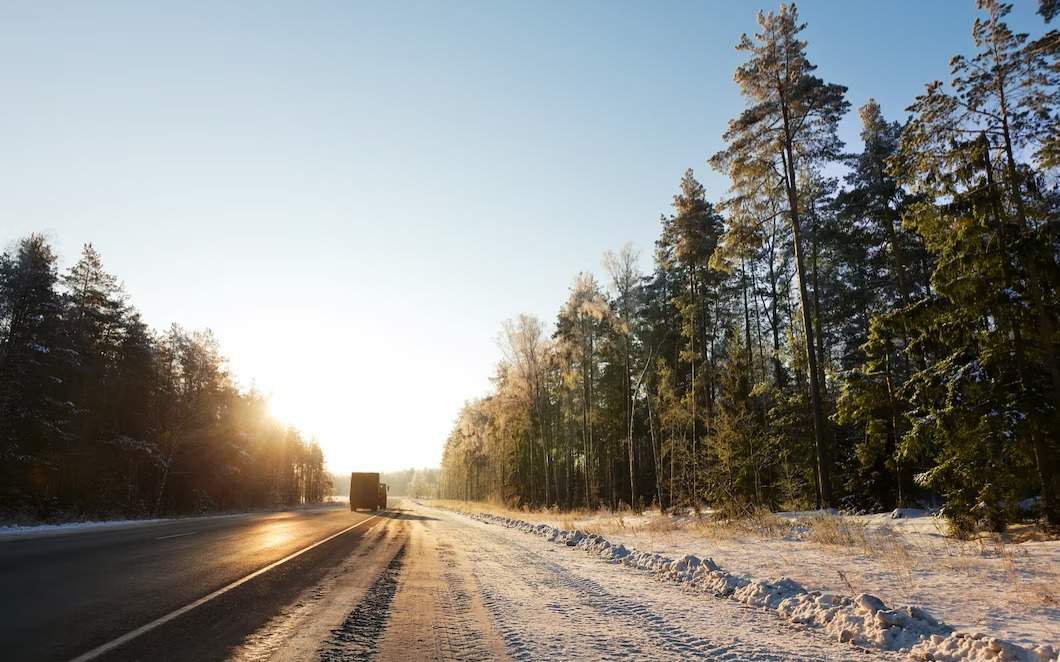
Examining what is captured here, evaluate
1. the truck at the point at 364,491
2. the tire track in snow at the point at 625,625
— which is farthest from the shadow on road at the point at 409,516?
the tire track in snow at the point at 625,625

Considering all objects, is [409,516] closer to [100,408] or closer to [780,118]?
[100,408]

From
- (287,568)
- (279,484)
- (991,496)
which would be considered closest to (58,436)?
(287,568)

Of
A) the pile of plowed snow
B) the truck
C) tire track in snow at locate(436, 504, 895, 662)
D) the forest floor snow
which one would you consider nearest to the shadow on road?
→ the truck

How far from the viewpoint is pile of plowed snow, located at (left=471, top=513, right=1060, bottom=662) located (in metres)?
4.61

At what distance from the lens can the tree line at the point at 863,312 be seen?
12352mm

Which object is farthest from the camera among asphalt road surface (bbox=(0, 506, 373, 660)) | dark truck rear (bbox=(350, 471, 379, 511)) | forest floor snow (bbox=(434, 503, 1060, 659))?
dark truck rear (bbox=(350, 471, 379, 511))

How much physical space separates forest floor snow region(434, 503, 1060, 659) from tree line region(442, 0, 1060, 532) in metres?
2.19

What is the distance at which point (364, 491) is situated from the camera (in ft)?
149

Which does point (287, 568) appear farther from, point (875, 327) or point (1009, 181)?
point (1009, 181)

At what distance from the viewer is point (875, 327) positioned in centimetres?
1542

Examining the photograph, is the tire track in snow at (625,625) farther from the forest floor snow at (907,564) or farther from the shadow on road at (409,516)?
the shadow on road at (409,516)

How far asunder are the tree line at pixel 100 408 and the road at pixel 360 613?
76.4 ft

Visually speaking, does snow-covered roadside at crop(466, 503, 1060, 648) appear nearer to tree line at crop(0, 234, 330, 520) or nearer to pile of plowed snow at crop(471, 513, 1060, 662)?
pile of plowed snow at crop(471, 513, 1060, 662)

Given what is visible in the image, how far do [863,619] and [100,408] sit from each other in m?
45.4
